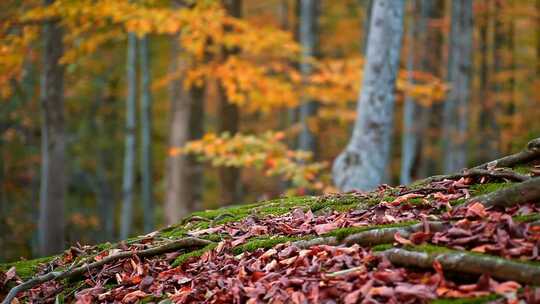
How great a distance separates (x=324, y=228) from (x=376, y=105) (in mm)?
4292

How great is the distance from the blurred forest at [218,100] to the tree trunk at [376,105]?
0.03 m

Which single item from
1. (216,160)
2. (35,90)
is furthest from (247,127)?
(216,160)

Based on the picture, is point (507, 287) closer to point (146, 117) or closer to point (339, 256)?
point (339, 256)

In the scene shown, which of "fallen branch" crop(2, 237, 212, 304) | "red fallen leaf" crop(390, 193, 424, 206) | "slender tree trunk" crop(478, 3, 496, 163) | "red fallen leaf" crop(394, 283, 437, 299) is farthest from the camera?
"slender tree trunk" crop(478, 3, 496, 163)

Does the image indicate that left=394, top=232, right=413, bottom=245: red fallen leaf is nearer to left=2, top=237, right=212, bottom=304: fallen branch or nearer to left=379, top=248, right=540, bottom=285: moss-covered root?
left=379, top=248, right=540, bottom=285: moss-covered root

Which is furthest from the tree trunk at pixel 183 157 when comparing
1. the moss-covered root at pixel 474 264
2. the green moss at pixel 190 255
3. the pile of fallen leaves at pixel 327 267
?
the moss-covered root at pixel 474 264

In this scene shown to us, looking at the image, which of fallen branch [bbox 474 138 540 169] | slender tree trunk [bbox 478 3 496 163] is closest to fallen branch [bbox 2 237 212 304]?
fallen branch [bbox 474 138 540 169]

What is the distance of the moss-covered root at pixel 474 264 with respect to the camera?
2.85 metres

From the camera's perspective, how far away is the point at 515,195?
3551 millimetres

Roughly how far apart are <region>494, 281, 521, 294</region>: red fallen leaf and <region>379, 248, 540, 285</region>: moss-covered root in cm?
5

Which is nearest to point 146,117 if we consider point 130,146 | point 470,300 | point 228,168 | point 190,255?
point 130,146

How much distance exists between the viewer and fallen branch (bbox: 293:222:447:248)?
3.49m

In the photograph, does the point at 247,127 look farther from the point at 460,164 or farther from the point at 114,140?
the point at 460,164

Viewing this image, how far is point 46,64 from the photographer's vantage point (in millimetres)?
10570
